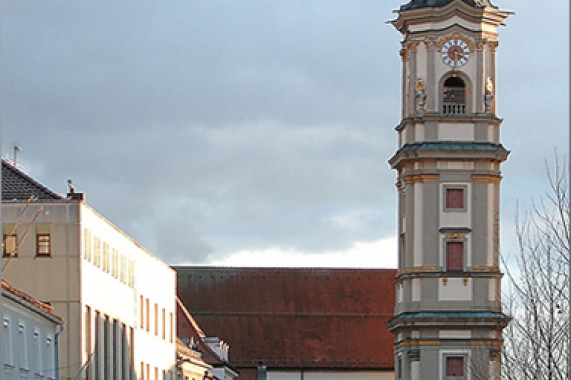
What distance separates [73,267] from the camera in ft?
154

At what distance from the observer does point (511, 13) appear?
250 ft

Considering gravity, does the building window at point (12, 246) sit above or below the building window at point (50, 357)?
above

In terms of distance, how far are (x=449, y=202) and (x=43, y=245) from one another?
31.0m

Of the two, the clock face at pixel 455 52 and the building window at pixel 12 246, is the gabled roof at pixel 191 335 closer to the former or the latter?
the clock face at pixel 455 52

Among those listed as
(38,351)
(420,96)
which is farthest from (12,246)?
(420,96)

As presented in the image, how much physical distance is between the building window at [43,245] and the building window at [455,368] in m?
30.6

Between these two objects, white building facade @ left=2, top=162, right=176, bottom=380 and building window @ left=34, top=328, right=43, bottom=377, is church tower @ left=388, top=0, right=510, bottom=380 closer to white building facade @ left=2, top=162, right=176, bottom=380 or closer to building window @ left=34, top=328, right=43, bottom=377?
white building facade @ left=2, top=162, right=176, bottom=380

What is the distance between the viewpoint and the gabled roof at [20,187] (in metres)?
48.8

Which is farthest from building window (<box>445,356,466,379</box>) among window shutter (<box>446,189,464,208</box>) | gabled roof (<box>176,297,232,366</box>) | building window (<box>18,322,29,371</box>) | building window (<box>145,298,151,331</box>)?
building window (<box>18,322,29,371</box>)

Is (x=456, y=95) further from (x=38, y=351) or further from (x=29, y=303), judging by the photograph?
(x=29, y=303)

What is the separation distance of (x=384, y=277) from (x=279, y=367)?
10895 millimetres

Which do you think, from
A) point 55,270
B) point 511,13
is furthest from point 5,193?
point 511,13

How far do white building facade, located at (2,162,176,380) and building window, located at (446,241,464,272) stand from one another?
21442 millimetres

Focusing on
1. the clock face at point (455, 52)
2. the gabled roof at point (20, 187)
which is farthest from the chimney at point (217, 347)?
the gabled roof at point (20, 187)
